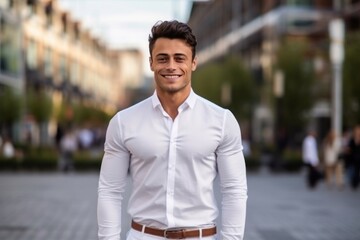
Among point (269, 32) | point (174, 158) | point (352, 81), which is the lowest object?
point (174, 158)

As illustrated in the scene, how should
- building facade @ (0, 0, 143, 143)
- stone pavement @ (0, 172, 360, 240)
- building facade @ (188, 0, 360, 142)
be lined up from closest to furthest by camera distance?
stone pavement @ (0, 172, 360, 240)
building facade @ (188, 0, 360, 142)
building facade @ (0, 0, 143, 143)

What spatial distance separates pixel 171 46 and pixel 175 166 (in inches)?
20.9

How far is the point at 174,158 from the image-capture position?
326cm

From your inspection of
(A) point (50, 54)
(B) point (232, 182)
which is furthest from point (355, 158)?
(A) point (50, 54)

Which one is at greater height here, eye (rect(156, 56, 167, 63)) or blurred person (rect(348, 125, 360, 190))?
eye (rect(156, 56, 167, 63))

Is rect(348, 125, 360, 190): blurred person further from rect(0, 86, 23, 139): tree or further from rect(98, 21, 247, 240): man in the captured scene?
rect(0, 86, 23, 139): tree

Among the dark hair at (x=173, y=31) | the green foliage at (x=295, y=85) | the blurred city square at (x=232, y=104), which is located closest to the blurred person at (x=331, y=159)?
the blurred city square at (x=232, y=104)

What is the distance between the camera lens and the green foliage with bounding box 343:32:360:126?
90.4ft

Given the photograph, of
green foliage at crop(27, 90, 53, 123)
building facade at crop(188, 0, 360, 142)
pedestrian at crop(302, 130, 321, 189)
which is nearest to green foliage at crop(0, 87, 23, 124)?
green foliage at crop(27, 90, 53, 123)

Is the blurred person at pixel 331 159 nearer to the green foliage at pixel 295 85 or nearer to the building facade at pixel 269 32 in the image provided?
the building facade at pixel 269 32

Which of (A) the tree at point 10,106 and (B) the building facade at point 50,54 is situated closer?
(A) the tree at point 10,106

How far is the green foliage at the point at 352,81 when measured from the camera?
27.5 metres

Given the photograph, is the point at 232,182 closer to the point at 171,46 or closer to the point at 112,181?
the point at 112,181

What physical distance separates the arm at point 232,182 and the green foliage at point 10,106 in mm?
34904
